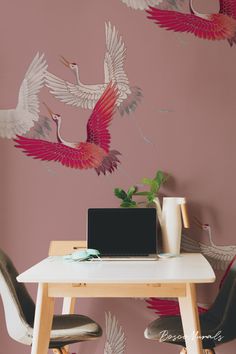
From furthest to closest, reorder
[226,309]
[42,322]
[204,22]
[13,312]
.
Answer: [204,22] < [226,309] < [13,312] < [42,322]

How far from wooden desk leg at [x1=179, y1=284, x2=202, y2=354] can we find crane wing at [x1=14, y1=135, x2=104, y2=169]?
0.92 metres

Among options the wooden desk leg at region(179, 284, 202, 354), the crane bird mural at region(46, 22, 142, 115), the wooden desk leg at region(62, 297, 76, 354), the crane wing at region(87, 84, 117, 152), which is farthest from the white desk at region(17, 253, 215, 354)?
the crane bird mural at region(46, 22, 142, 115)

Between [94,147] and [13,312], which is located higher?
[94,147]

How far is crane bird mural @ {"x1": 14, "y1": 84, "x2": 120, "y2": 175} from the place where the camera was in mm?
2672

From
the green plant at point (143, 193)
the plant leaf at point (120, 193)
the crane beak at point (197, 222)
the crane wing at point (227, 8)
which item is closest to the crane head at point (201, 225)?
the crane beak at point (197, 222)

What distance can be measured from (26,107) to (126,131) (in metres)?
0.52

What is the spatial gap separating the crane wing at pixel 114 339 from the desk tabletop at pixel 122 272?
1.55ft

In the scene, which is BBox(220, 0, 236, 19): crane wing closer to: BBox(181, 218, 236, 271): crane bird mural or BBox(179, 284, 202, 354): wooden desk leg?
BBox(181, 218, 236, 271): crane bird mural

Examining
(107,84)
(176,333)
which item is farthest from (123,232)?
(107,84)

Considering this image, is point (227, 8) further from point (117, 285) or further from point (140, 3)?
point (117, 285)

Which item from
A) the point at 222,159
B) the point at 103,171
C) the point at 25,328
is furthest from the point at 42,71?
the point at 25,328

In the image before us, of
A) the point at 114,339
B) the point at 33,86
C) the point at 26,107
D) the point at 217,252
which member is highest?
the point at 33,86

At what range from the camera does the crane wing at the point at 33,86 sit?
270cm

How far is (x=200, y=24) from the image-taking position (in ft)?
8.76
